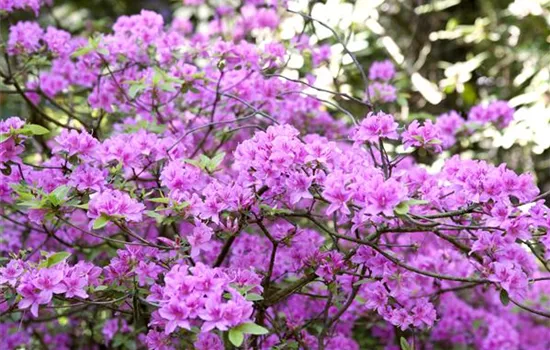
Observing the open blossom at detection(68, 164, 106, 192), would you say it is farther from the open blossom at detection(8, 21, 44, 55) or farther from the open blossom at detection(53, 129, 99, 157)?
the open blossom at detection(8, 21, 44, 55)

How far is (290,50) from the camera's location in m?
2.22

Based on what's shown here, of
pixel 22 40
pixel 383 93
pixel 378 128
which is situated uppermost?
pixel 22 40

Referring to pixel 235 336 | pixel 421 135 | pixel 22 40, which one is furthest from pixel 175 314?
pixel 22 40

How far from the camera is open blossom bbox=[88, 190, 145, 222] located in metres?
1.35

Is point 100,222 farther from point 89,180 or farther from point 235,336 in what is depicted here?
point 235,336

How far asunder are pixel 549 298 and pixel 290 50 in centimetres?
144

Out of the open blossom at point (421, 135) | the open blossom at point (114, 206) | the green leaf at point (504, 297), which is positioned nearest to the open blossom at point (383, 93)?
the open blossom at point (421, 135)

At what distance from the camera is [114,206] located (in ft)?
4.47

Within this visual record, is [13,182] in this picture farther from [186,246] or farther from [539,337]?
[539,337]

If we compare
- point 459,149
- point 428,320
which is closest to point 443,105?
point 459,149

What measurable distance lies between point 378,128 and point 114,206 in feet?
1.87

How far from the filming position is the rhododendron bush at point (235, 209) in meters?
1.38

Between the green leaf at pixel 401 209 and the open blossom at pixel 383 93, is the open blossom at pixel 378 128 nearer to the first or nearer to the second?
the green leaf at pixel 401 209

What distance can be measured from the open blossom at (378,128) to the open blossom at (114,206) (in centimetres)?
50
